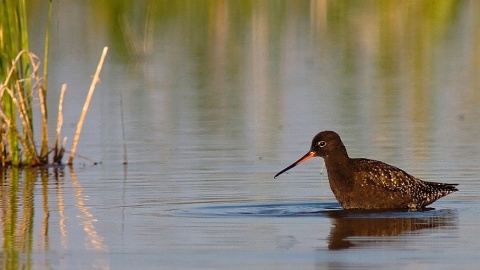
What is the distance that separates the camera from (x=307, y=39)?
91.8 ft

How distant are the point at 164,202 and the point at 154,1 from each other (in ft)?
66.2

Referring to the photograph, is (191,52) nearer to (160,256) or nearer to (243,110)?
(243,110)

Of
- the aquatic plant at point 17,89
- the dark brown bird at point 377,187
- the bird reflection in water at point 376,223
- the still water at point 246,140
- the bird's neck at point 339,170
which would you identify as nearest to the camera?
the still water at point 246,140

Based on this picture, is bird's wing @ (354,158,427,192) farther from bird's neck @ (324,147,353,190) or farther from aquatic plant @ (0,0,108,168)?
aquatic plant @ (0,0,108,168)

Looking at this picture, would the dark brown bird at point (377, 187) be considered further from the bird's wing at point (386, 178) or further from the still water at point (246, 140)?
the still water at point (246, 140)

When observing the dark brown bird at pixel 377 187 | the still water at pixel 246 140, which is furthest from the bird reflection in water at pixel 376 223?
the dark brown bird at pixel 377 187

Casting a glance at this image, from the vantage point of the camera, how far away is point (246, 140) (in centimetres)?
1548

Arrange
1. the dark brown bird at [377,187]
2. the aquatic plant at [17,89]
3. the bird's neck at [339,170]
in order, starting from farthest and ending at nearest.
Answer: the aquatic plant at [17,89]
the bird's neck at [339,170]
the dark brown bird at [377,187]

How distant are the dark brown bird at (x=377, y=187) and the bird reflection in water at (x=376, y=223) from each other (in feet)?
0.50

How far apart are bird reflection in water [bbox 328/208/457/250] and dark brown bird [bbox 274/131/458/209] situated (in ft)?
0.50

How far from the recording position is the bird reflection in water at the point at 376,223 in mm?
9805

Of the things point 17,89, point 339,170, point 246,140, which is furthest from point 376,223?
point 246,140

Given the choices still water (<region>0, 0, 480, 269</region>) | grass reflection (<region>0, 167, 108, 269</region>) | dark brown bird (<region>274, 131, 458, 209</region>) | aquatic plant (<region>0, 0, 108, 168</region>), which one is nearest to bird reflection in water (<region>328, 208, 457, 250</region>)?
still water (<region>0, 0, 480, 269</region>)

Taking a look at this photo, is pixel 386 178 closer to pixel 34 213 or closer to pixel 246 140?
pixel 34 213
